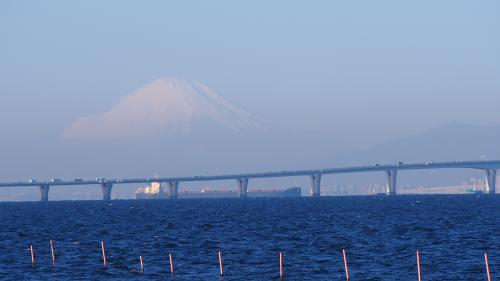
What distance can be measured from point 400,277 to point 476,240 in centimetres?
3050

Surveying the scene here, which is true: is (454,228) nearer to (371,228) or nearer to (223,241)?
(371,228)

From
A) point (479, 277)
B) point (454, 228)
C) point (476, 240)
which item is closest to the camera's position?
point (479, 277)

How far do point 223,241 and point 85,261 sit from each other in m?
21.8

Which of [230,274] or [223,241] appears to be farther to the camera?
[223,241]

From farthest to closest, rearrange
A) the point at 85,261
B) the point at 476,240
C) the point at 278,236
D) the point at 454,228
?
1. the point at 454,228
2. the point at 278,236
3. the point at 476,240
4. the point at 85,261

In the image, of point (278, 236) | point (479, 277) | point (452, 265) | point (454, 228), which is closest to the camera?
point (479, 277)

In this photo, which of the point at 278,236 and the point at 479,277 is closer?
the point at 479,277

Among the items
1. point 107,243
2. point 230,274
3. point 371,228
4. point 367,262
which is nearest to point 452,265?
point 367,262

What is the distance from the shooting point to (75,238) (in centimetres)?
10862

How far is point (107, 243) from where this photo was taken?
99312mm

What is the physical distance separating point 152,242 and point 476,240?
28404 millimetres

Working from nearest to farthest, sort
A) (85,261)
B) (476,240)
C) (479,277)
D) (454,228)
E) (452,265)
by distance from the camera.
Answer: (479,277) → (452,265) → (85,261) → (476,240) → (454,228)

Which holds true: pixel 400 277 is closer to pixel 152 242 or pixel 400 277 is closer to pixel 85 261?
pixel 85 261

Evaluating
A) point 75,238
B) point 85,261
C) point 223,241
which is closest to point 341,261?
point 85,261
